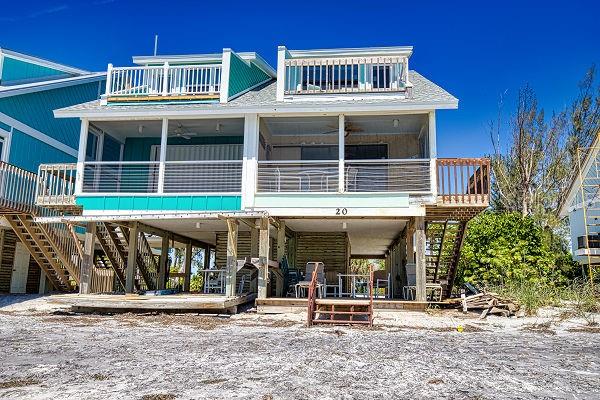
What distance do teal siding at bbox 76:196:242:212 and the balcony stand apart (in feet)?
11.4

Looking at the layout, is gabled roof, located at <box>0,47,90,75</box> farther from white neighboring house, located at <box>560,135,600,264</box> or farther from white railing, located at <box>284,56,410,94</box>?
white neighboring house, located at <box>560,135,600,264</box>

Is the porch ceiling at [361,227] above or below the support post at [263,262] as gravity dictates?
above

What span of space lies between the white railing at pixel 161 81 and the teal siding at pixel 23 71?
511 cm

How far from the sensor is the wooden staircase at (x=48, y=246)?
632 inches

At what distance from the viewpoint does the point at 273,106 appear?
14.0 meters

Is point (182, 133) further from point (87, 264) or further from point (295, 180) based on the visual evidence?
point (87, 264)

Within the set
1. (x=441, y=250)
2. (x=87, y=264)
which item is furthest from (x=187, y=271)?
(x=441, y=250)

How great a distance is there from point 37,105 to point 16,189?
13.3ft

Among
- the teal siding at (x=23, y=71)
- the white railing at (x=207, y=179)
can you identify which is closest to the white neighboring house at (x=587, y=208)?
the white railing at (x=207, y=179)

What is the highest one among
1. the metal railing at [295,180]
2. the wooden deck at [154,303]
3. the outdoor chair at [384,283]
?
the metal railing at [295,180]

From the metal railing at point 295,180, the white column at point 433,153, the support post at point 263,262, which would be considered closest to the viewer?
the support post at point 263,262

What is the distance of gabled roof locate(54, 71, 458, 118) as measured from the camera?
535 inches

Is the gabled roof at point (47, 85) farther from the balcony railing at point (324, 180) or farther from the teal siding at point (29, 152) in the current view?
the balcony railing at point (324, 180)

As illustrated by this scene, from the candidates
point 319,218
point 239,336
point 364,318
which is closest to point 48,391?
point 239,336
